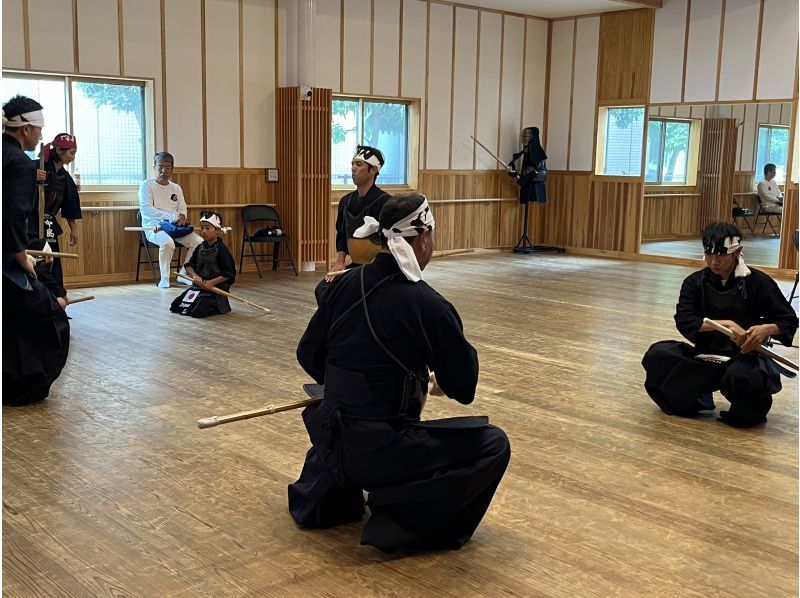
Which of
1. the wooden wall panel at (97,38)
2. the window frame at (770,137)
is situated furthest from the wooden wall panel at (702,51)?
the wooden wall panel at (97,38)

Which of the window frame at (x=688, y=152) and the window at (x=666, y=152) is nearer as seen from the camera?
the window frame at (x=688, y=152)

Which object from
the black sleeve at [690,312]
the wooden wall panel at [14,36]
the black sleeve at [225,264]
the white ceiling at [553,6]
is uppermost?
the white ceiling at [553,6]

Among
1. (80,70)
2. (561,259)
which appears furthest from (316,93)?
(561,259)

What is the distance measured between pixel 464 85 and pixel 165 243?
208 inches

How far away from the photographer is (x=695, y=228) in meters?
11.9

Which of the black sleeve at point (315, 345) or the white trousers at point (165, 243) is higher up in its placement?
the black sleeve at point (315, 345)

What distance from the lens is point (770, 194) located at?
35.9ft

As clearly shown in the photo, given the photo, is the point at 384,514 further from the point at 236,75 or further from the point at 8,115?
the point at 236,75

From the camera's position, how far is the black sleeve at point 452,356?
2.78 meters

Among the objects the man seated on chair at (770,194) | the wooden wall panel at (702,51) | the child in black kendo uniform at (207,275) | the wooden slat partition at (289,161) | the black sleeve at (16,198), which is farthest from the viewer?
the wooden wall panel at (702,51)

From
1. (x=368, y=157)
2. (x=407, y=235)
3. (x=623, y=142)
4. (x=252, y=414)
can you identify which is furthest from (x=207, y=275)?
(x=623, y=142)

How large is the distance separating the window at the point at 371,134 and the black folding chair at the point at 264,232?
116 cm

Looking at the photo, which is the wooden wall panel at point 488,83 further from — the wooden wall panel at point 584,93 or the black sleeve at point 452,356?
the black sleeve at point 452,356

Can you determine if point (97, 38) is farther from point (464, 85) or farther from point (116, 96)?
point (464, 85)
